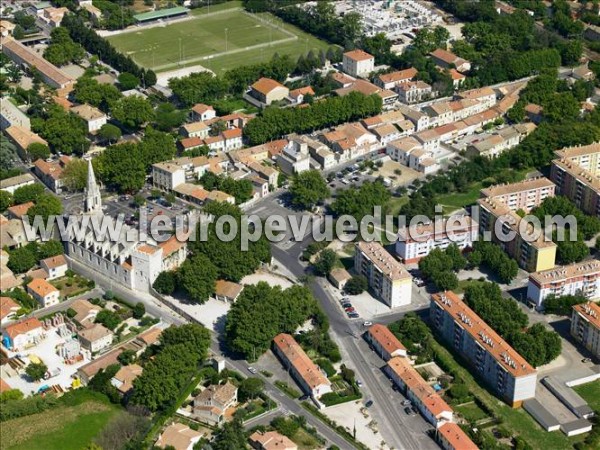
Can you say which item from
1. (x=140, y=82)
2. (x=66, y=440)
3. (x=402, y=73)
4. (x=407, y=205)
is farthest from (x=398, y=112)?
(x=66, y=440)

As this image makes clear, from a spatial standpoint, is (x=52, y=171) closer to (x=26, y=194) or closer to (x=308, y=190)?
(x=26, y=194)

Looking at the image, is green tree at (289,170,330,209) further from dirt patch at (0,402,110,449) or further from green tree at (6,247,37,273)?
dirt patch at (0,402,110,449)

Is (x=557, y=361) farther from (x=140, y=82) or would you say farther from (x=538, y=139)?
(x=140, y=82)

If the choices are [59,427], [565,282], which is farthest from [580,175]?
[59,427]

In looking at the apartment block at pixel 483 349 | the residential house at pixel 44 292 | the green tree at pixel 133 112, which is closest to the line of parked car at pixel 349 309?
the apartment block at pixel 483 349

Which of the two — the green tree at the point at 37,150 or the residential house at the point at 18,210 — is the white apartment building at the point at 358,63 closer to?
the green tree at the point at 37,150

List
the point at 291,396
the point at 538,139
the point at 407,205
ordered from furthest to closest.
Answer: the point at 538,139 < the point at 407,205 < the point at 291,396

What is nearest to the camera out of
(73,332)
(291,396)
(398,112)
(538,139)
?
(291,396)
